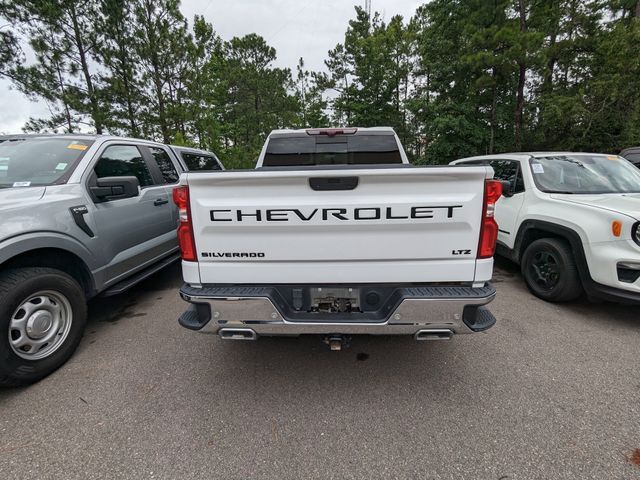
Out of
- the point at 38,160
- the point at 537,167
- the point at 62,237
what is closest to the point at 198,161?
the point at 38,160

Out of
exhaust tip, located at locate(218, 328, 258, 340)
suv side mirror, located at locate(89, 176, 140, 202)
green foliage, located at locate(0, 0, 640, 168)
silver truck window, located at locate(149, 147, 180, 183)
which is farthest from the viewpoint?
green foliage, located at locate(0, 0, 640, 168)

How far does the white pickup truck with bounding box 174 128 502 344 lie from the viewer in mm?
1878

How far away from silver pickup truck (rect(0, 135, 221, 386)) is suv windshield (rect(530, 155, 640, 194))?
16.9 feet

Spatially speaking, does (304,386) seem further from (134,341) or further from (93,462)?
(134,341)

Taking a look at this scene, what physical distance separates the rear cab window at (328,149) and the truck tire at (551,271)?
2243mm

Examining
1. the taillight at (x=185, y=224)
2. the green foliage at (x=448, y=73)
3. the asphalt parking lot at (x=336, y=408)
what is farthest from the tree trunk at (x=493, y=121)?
the taillight at (x=185, y=224)

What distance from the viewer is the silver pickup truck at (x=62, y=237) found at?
7.73ft

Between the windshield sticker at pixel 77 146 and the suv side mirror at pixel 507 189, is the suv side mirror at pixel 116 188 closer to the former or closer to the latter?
the windshield sticker at pixel 77 146

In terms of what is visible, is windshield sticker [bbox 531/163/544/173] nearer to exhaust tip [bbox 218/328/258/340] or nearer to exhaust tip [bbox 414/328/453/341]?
exhaust tip [bbox 414/328/453/341]

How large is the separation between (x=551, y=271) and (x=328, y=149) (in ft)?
10.5

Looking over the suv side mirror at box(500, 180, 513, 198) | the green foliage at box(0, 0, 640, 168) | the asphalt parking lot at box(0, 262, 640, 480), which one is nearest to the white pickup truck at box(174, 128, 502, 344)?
the asphalt parking lot at box(0, 262, 640, 480)

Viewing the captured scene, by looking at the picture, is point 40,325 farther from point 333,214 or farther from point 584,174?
point 584,174

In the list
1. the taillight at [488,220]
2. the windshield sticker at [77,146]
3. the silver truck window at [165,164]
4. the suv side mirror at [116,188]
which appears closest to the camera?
the taillight at [488,220]

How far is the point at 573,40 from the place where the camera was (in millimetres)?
15438
